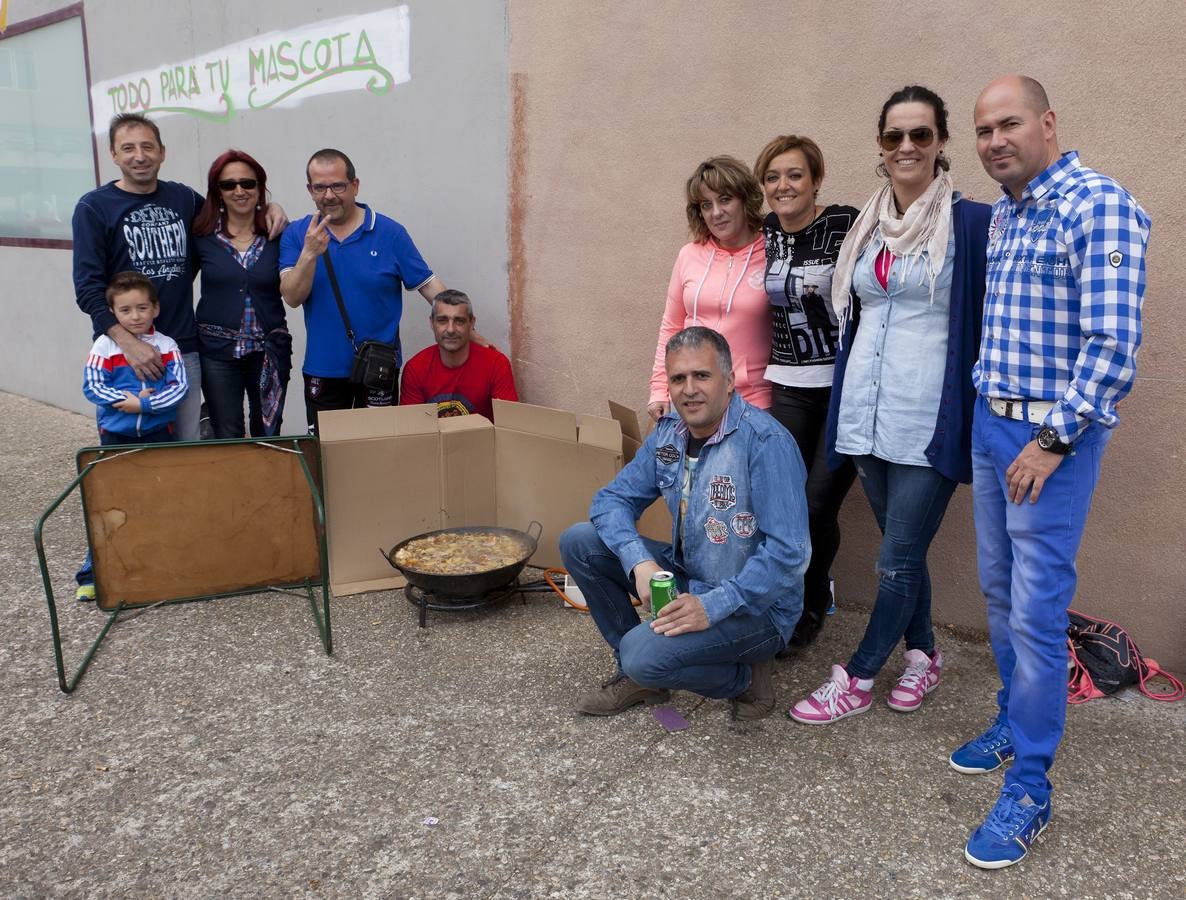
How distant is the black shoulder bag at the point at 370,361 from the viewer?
4059 mm

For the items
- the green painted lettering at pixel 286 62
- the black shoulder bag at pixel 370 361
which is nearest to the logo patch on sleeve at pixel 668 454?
the black shoulder bag at pixel 370 361

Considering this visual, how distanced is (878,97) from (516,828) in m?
2.91

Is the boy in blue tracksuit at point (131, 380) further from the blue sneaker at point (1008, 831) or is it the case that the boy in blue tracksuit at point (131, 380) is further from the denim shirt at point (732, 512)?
the blue sneaker at point (1008, 831)

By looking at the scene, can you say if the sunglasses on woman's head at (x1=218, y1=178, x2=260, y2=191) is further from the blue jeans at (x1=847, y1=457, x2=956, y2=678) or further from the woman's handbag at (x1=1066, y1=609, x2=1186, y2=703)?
the woman's handbag at (x1=1066, y1=609, x2=1186, y2=703)

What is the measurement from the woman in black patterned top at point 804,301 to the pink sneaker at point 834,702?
52 centimetres

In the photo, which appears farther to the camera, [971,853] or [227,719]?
[227,719]

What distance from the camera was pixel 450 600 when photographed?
3.77 m

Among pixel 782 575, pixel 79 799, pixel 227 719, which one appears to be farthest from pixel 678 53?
pixel 79 799

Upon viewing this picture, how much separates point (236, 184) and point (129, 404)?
1.07 m

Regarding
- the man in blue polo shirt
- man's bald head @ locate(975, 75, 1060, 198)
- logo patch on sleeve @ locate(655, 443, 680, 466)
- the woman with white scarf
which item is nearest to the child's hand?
the man in blue polo shirt

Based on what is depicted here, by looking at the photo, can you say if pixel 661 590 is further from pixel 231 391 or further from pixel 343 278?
pixel 231 391

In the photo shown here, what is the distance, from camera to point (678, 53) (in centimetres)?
396

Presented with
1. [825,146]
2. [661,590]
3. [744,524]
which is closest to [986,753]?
[744,524]

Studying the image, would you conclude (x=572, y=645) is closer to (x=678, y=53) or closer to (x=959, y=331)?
(x=959, y=331)
